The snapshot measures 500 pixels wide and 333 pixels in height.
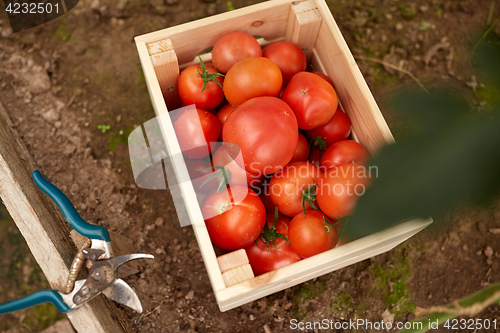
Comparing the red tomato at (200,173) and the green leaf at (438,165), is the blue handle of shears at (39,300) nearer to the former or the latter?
the red tomato at (200,173)

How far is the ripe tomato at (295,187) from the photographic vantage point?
1147mm

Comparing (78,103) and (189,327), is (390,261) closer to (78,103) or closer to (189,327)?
(189,327)

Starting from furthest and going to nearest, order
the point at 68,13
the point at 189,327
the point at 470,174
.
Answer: the point at 68,13 < the point at 189,327 < the point at 470,174

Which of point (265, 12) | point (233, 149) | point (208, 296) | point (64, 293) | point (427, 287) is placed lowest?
point (427, 287)

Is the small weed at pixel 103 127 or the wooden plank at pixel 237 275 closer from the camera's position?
the wooden plank at pixel 237 275

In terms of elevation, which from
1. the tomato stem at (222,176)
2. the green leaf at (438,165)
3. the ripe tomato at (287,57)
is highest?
the green leaf at (438,165)

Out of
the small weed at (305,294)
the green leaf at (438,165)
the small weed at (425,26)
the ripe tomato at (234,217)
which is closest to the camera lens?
the green leaf at (438,165)

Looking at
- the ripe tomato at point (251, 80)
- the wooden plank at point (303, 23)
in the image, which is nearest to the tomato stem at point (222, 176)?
the ripe tomato at point (251, 80)

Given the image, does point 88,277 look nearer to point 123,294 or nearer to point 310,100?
point 123,294

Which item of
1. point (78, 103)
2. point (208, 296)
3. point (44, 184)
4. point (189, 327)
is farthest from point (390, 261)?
point (78, 103)

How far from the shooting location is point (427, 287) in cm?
161

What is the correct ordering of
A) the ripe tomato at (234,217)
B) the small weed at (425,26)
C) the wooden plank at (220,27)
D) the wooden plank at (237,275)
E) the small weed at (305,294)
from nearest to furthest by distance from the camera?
the wooden plank at (237,275), the ripe tomato at (234,217), the wooden plank at (220,27), the small weed at (305,294), the small weed at (425,26)

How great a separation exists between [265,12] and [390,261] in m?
1.17

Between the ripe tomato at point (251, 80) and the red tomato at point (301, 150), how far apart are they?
0.19 metres
